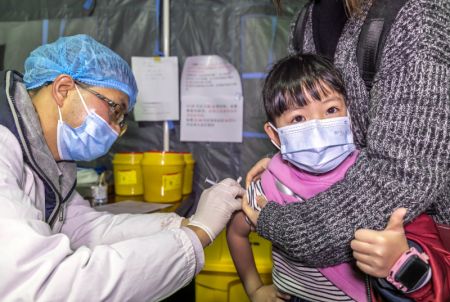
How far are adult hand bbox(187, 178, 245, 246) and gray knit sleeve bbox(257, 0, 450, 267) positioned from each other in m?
0.34

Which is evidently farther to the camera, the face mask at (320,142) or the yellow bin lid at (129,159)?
the yellow bin lid at (129,159)

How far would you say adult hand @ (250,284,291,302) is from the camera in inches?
44.8

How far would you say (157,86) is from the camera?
235 cm

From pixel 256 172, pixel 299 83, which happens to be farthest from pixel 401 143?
pixel 256 172

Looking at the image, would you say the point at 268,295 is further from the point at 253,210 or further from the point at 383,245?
the point at 383,245

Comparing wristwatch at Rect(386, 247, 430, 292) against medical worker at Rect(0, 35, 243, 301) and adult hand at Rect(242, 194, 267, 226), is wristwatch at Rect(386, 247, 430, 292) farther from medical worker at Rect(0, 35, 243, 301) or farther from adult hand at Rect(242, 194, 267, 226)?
medical worker at Rect(0, 35, 243, 301)

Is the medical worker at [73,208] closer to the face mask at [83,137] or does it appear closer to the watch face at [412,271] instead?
the face mask at [83,137]

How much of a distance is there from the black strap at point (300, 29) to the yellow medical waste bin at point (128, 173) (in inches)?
49.4

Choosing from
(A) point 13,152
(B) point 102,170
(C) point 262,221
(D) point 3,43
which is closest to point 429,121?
(C) point 262,221

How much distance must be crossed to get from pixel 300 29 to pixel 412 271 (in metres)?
0.76

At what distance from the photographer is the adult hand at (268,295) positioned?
1.14 meters

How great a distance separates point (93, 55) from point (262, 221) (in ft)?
2.50

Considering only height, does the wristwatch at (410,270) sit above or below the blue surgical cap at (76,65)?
below

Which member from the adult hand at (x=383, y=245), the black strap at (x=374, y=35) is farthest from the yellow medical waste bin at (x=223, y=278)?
the black strap at (x=374, y=35)
